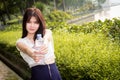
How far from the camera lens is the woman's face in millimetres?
3340

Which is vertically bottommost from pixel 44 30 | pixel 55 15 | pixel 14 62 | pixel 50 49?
pixel 55 15

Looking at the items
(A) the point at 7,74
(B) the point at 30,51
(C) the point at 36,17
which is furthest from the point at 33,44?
(A) the point at 7,74

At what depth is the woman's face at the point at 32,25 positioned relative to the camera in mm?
3340

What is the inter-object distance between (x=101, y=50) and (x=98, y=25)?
3.53 m

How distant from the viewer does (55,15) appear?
1411 inches

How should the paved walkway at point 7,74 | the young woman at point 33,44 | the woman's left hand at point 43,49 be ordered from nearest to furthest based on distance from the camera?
the woman's left hand at point 43,49, the young woman at point 33,44, the paved walkway at point 7,74

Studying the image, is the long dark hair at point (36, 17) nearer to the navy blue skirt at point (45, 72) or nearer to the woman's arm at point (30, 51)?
the woman's arm at point (30, 51)

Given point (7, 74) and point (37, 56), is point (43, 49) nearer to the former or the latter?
point (37, 56)

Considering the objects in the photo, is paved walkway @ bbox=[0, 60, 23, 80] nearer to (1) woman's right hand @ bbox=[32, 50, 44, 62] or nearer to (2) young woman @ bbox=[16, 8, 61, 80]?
(2) young woman @ bbox=[16, 8, 61, 80]

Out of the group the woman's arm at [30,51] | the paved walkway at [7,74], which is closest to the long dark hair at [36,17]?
the woman's arm at [30,51]

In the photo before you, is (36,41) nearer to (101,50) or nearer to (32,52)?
(32,52)

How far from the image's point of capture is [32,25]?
3.34 metres

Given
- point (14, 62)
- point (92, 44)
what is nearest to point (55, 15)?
point (14, 62)

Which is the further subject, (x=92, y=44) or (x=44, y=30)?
(x=92, y=44)
